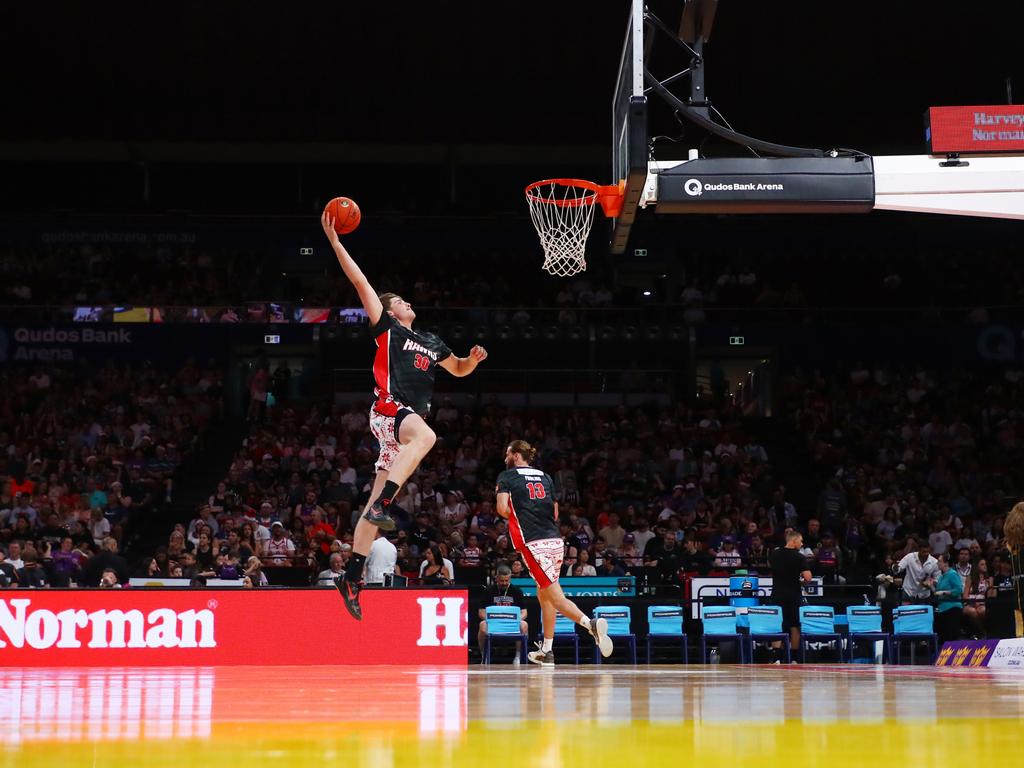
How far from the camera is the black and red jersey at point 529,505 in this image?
11.0 metres

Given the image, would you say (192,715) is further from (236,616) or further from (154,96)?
(154,96)

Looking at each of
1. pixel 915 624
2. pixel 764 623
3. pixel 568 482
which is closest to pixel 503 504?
pixel 764 623

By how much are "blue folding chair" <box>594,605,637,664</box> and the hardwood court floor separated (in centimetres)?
1035

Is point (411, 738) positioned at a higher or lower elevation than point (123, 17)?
lower

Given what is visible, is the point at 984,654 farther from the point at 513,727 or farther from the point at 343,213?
the point at 513,727

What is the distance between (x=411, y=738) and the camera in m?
3.53

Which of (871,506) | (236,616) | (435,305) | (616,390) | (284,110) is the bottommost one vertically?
(236,616)

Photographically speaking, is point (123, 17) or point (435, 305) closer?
point (123, 17)

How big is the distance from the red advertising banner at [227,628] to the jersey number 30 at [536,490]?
3.47m

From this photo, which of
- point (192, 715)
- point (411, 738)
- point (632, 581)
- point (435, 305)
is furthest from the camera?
point (435, 305)

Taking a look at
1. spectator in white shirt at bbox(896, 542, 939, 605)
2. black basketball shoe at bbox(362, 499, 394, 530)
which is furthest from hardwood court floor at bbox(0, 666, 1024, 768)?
spectator in white shirt at bbox(896, 542, 939, 605)

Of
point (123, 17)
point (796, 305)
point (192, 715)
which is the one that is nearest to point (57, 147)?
point (123, 17)

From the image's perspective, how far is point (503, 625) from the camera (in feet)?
52.5

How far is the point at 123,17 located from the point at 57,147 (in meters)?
9.50
